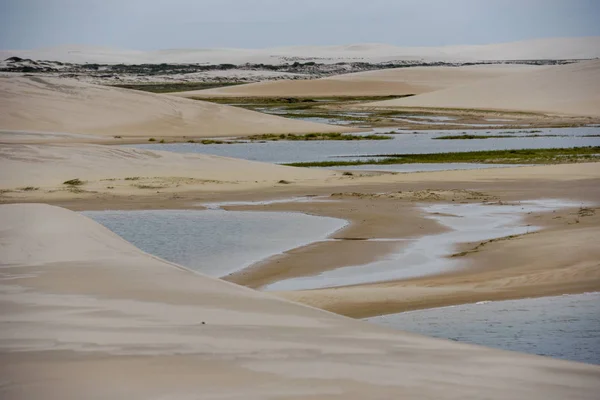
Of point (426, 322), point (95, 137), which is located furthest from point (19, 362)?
point (95, 137)

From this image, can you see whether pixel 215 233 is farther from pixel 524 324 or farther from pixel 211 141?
pixel 211 141

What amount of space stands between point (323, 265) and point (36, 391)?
25.0ft

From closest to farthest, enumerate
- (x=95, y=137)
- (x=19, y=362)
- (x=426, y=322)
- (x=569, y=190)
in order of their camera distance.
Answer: (x=19, y=362) → (x=426, y=322) → (x=569, y=190) → (x=95, y=137)

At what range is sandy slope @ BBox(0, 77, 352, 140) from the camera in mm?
43188

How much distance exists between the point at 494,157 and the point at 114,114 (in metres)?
21.1

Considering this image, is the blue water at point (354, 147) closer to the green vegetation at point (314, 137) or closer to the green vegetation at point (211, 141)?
the green vegetation at point (211, 141)

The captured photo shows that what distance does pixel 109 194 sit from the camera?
21719mm

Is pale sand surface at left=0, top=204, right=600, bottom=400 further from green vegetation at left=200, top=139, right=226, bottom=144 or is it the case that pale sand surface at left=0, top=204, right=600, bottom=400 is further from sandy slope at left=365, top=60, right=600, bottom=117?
sandy slope at left=365, top=60, right=600, bottom=117

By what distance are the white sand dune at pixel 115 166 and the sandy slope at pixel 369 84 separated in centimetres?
5556

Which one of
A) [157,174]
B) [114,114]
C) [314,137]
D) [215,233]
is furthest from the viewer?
[114,114]

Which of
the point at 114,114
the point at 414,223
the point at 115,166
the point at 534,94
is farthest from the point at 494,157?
the point at 534,94

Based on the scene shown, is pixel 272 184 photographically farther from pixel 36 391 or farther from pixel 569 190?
pixel 36 391

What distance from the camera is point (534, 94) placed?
71562 millimetres

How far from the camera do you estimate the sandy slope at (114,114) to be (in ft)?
142
